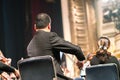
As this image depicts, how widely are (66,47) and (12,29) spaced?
4314mm

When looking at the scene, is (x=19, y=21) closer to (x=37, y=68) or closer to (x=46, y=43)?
(x=46, y=43)

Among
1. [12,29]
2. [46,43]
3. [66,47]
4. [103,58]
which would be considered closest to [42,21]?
[46,43]

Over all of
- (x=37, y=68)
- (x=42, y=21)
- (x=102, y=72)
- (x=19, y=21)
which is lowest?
(x=102, y=72)

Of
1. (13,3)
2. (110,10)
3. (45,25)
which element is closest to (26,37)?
(13,3)

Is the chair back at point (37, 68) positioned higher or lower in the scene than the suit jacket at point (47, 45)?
lower

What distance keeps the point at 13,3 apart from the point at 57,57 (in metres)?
4.31

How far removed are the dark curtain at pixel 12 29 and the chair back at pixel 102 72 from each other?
4010 millimetres

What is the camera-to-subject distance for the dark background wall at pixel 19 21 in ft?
23.3

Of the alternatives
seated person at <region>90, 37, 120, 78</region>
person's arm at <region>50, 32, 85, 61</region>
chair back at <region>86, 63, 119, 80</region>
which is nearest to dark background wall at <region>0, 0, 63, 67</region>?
seated person at <region>90, 37, 120, 78</region>

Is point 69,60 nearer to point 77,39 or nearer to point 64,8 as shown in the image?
point 77,39

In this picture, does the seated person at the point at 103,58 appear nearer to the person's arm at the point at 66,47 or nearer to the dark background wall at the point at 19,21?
the person's arm at the point at 66,47

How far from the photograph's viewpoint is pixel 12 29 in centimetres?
721

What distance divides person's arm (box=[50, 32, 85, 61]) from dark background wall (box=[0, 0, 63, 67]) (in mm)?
3931

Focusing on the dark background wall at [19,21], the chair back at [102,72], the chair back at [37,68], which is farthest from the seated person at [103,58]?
the dark background wall at [19,21]
